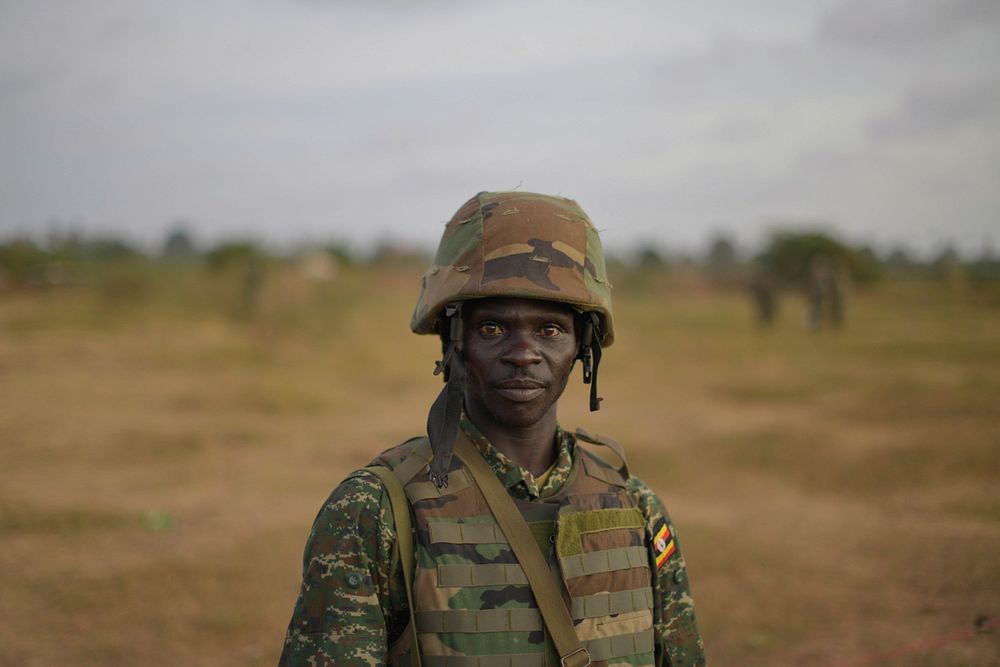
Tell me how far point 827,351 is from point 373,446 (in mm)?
11448

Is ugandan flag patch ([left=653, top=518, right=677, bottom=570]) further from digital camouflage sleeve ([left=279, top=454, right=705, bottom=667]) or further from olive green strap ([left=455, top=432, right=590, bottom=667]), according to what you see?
digital camouflage sleeve ([left=279, top=454, right=705, bottom=667])

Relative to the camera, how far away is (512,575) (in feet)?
6.52

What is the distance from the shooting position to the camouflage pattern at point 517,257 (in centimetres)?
211

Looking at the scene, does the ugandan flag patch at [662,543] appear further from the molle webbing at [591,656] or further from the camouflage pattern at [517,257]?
→ the camouflage pattern at [517,257]

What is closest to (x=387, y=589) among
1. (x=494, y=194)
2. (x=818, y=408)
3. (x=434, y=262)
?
(x=434, y=262)

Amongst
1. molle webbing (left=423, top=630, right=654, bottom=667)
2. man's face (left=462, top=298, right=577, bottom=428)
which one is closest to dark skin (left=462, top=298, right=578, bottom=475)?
man's face (left=462, top=298, right=577, bottom=428)

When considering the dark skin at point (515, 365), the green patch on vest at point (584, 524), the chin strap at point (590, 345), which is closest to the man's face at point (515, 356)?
the dark skin at point (515, 365)

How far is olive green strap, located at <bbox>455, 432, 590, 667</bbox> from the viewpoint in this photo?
1.96 m

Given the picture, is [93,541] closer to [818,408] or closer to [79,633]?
[79,633]

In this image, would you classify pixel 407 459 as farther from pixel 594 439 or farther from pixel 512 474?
pixel 594 439

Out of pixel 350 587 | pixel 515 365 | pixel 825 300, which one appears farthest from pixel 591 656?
pixel 825 300

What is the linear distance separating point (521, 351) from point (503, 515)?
0.39 metres

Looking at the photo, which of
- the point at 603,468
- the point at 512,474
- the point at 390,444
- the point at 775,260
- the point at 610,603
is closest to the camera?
the point at 610,603

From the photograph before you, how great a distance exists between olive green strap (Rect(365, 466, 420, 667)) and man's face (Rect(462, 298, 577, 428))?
32 cm
